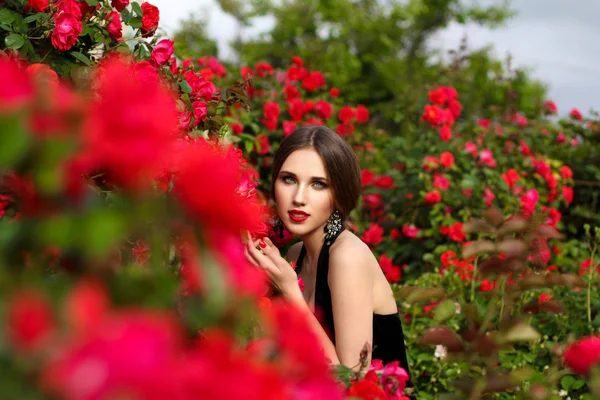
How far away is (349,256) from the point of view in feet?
A: 7.75

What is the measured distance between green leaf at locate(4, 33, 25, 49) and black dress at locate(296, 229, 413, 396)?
3.99 feet

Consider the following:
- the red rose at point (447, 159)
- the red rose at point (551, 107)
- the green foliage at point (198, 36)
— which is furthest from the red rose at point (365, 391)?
the green foliage at point (198, 36)

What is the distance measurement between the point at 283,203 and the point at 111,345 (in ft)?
6.77

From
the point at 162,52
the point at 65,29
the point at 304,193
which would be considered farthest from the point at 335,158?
the point at 65,29

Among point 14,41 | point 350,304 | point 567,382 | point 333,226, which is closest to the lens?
point 14,41

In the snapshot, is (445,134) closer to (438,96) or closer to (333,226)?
(438,96)

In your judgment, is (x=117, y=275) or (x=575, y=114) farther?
(x=575, y=114)

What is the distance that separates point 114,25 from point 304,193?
32.5 inches

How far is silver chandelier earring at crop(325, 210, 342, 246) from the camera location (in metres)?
2.54

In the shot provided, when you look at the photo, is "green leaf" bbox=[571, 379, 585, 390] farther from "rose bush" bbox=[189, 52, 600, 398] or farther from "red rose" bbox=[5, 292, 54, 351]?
"red rose" bbox=[5, 292, 54, 351]

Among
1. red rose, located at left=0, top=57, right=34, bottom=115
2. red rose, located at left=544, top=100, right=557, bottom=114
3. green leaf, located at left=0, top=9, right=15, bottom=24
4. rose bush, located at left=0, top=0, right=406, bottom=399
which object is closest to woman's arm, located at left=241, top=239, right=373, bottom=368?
green leaf, located at left=0, top=9, right=15, bottom=24

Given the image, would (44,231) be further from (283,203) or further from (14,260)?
(283,203)

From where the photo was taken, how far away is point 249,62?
28.9 ft

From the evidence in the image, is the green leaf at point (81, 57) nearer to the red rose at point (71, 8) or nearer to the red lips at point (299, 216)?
the red rose at point (71, 8)
